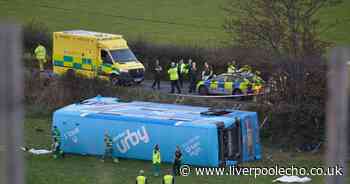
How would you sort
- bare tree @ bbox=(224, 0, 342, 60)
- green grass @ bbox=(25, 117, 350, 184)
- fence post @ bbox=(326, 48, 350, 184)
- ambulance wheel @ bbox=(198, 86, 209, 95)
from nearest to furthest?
fence post @ bbox=(326, 48, 350, 184) → green grass @ bbox=(25, 117, 350, 184) → bare tree @ bbox=(224, 0, 342, 60) → ambulance wheel @ bbox=(198, 86, 209, 95)

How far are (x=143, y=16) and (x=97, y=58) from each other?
67.4 ft

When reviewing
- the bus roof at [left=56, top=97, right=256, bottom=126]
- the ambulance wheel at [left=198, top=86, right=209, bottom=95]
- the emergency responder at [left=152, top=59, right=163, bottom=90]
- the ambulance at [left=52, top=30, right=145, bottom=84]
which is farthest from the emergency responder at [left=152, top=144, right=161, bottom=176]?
the ambulance at [left=52, top=30, right=145, bottom=84]

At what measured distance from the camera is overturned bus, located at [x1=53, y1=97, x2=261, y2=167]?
23.7 m

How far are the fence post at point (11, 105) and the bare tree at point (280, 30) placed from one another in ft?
88.8

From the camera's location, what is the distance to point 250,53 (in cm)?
3064

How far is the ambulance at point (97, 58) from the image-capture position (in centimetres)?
3522

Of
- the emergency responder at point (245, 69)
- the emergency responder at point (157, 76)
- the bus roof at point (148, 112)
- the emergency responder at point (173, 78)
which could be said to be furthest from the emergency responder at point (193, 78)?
the bus roof at point (148, 112)

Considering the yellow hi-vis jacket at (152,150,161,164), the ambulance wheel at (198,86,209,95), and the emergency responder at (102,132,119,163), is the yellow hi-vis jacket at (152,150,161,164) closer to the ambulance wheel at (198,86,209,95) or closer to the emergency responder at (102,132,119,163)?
the emergency responder at (102,132,119,163)

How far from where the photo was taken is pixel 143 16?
55.5 meters

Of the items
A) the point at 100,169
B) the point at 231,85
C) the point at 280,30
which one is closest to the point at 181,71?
the point at 231,85

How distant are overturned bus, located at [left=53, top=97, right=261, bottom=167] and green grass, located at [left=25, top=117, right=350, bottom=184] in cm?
42

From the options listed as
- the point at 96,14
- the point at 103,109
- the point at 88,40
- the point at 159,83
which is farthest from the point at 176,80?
the point at 96,14

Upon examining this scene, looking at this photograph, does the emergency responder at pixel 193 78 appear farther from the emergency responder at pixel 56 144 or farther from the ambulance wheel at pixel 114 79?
the emergency responder at pixel 56 144

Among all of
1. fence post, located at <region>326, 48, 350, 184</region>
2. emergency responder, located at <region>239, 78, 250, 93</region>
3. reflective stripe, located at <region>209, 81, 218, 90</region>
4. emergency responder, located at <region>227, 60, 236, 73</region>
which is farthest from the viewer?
emergency responder, located at <region>227, 60, 236, 73</region>
